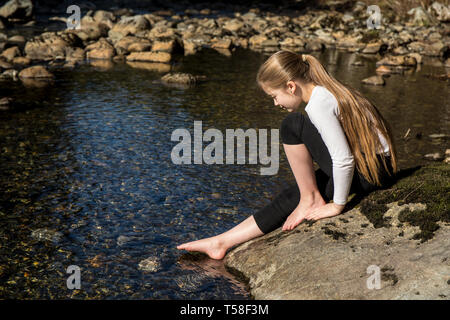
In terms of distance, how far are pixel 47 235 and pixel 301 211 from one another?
294 centimetres

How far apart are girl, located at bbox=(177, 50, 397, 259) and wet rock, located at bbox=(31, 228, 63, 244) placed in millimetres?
2552

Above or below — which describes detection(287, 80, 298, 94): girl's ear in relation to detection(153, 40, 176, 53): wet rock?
above

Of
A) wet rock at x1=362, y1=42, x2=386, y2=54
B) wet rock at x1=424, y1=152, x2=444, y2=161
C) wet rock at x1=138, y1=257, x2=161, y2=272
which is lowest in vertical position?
wet rock at x1=138, y1=257, x2=161, y2=272

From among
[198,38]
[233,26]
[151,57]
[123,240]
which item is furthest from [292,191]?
[233,26]

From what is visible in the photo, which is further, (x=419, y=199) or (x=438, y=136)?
(x=438, y=136)

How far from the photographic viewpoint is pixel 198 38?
25.2 meters

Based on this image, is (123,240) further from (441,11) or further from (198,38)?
(441,11)

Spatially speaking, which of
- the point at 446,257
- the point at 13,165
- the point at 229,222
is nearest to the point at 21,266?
the point at 229,222

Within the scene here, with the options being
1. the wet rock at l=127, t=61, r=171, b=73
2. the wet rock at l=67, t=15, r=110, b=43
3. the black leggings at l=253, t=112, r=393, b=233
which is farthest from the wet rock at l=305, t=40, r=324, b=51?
the black leggings at l=253, t=112, r=393, b=233

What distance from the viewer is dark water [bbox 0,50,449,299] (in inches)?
191

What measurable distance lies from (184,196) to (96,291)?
2.57 meters

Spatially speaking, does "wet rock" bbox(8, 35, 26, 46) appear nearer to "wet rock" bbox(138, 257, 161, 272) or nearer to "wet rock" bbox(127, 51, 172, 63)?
"wet rock" bbox(127, 51, 172, 63)

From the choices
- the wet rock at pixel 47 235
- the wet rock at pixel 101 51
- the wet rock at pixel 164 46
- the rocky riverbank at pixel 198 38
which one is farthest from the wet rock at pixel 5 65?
the wet rock at pixel 47 235

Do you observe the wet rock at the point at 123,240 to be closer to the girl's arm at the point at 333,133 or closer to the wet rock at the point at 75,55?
the girl's arm at the point at 333,133
